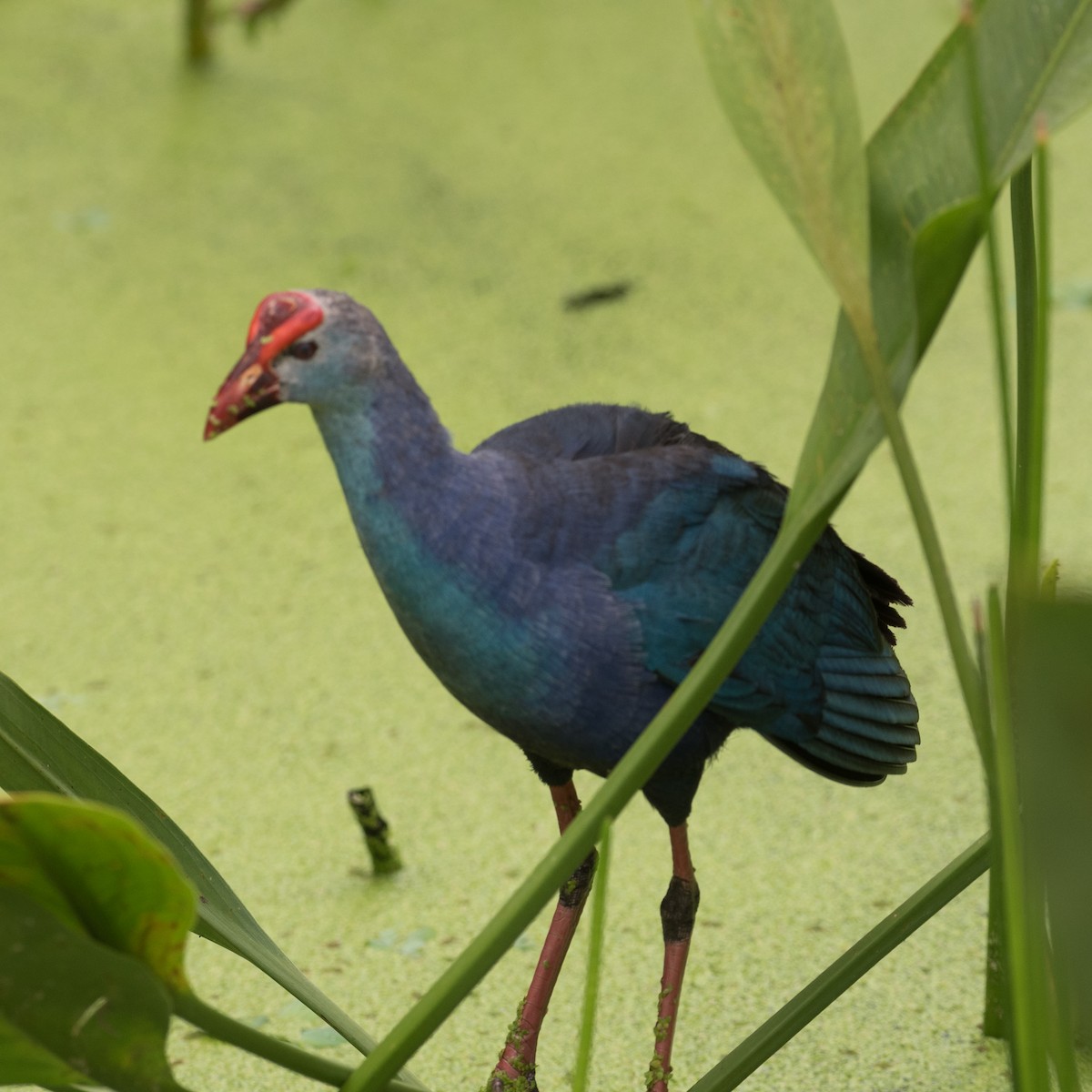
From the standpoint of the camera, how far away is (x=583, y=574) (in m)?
0.99

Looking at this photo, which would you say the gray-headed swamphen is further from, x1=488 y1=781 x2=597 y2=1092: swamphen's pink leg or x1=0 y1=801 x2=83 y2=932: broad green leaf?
x1=0 y1=801 x2=83 y2=932: broad green leaf

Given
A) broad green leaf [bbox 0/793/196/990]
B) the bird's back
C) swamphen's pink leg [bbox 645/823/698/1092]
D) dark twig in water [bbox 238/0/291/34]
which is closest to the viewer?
broad green leaf [bbox 0/793/196/990]

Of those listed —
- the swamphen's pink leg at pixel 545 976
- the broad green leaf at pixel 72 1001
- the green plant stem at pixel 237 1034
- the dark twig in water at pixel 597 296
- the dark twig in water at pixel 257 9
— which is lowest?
the broad green leaf at pixel 72 1001

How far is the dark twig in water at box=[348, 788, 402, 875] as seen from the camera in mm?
1486

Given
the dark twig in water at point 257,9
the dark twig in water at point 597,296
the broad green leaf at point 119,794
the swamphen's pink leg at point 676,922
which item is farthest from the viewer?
the dark twig in water at point 257,9

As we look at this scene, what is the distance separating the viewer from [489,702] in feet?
3.19

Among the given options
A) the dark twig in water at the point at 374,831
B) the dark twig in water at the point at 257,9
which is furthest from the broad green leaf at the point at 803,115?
the dark twig in water at the point at 257,9

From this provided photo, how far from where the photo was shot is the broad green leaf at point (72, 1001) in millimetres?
727

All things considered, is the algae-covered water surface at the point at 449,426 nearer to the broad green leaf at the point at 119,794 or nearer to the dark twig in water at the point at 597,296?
the dark twig in water at the point at 597,296

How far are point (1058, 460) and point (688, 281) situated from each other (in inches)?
26.9

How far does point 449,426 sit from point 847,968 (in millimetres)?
1436

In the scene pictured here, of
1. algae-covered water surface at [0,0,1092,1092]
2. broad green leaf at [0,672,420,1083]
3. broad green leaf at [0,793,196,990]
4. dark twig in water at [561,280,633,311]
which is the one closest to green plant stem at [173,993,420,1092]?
broad green leaf at [0,793,196,990]

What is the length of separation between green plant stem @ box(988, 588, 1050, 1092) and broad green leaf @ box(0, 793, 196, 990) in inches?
13.8

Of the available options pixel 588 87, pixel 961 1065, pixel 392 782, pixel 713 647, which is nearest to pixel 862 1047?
pixel 961 1065
